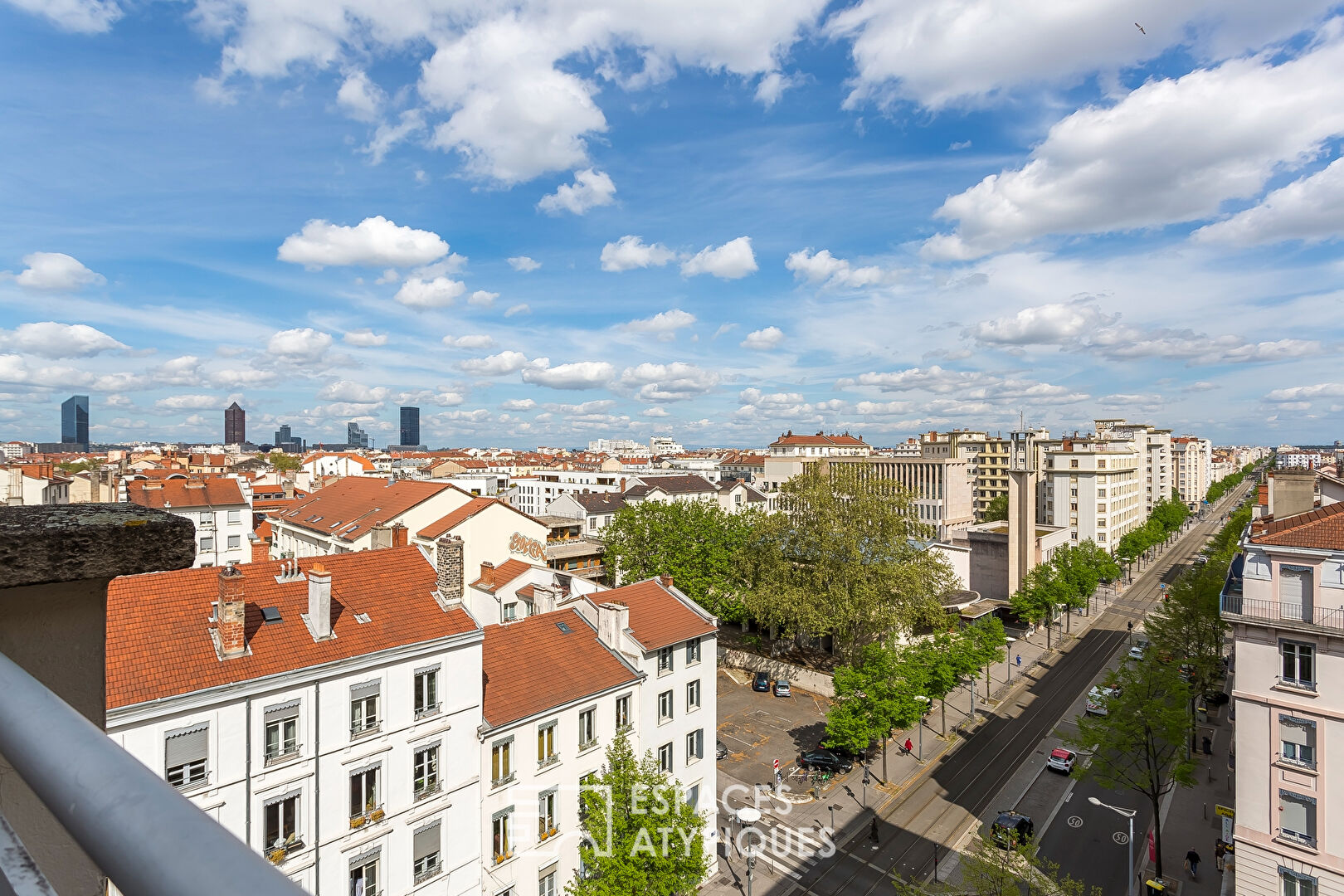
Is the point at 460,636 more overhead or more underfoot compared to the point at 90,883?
more underfoot

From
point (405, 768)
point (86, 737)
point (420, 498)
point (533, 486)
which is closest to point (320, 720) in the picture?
point (405, 768)

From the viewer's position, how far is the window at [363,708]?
22000 millimetres

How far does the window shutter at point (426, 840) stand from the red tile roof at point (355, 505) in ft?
121

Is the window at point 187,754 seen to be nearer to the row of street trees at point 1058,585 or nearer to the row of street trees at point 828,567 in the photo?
the row of street trees at point 828,567

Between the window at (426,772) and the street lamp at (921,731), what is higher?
the window at (426,772)

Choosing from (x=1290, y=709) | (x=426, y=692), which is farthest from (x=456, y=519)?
(x=1290, y=709)

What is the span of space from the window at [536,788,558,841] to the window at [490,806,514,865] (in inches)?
38.3

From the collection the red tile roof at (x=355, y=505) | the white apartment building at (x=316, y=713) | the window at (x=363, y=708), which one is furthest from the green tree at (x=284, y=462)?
the window at (x=363, y=708)

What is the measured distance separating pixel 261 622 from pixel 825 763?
3062cm

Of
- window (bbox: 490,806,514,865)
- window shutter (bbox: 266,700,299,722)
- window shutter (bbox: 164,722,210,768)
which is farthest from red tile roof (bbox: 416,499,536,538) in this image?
window shutter (bbox: 164,722,210,768)

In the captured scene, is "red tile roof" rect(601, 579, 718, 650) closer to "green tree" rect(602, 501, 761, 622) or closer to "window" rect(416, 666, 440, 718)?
"window" rect(416, 666, 440, 718)

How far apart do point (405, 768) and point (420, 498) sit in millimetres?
38917

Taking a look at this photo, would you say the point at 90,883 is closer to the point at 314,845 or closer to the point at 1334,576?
the point at 314,845

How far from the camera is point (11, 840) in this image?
1723 mm
